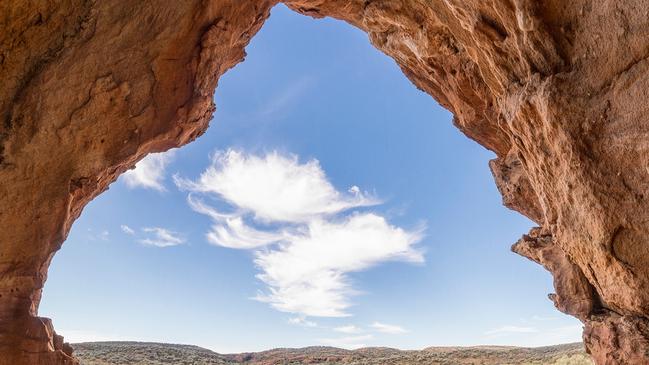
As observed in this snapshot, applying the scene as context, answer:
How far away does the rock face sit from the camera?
311 inches

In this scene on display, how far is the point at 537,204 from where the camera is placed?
15000 mm

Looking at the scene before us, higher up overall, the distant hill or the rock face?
the rock face

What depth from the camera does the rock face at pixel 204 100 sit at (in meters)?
7.90

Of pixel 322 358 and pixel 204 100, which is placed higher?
pixel 204 100

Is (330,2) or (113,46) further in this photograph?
(330,2)

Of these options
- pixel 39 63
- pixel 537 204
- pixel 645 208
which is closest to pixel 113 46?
pixel 39 63

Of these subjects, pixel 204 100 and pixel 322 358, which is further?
pixel 322 358

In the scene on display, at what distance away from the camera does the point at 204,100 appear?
13305 millimetres

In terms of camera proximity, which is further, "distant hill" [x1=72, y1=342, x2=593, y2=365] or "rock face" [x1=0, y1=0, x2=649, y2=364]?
"distant hill" [x1=72, y1=342, x2=593, y2=365]

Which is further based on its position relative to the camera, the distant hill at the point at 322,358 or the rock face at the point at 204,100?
the distant hill at the point at 322,358

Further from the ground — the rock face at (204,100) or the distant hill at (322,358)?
the rock face at (204,100)

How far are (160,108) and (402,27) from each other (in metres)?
8.79

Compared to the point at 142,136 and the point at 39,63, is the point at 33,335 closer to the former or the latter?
the point at 142,136

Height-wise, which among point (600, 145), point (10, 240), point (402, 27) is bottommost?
point (10, 240)
